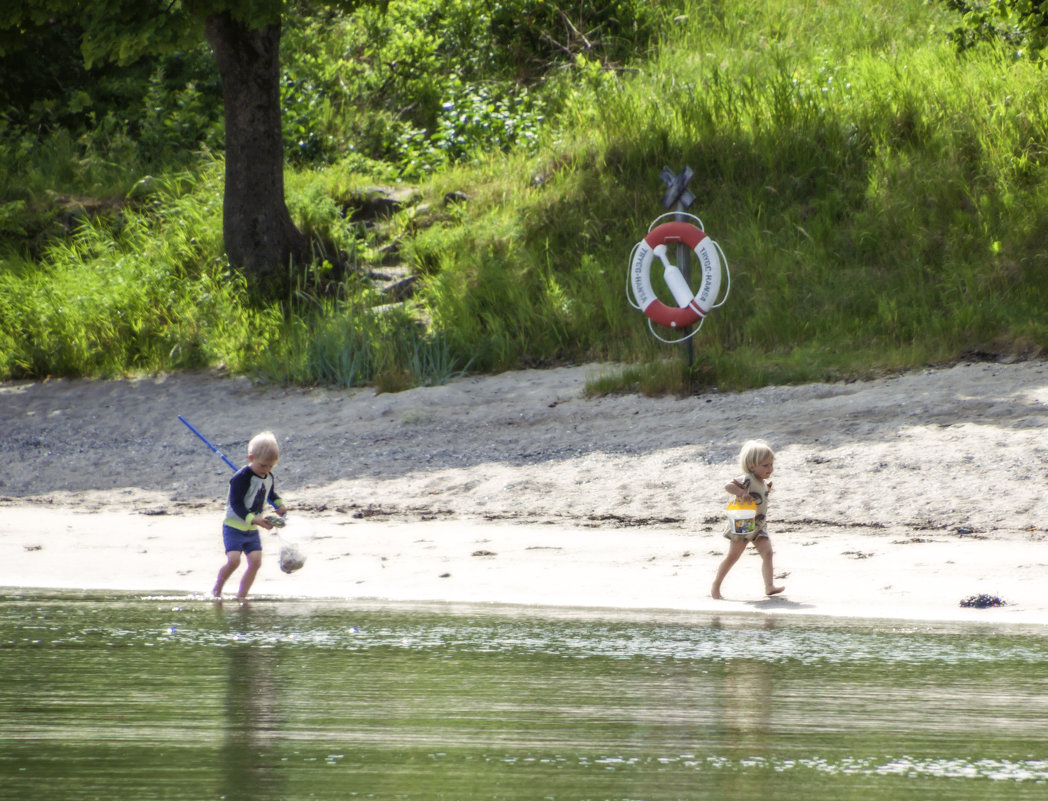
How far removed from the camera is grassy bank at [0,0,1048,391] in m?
12.4

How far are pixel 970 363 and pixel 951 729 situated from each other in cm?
809

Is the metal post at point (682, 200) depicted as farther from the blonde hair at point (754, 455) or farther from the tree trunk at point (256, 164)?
the blonde hair at point (754, 455)

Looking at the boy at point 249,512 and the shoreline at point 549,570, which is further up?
the boy at point 249,512

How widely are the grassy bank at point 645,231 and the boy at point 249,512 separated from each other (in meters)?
5.57

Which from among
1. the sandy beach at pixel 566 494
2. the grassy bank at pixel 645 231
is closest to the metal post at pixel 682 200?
the grassy bank at pixel 645 231

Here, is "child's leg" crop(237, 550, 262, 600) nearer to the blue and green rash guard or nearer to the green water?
the blue and green rash guard

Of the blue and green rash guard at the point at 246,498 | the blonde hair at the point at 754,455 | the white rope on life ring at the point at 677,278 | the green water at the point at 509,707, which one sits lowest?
the green water at the point at 509,707

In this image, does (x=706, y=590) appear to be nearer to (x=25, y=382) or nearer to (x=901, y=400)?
(x=901, y=400)

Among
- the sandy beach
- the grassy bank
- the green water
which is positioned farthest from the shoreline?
the grassy bank

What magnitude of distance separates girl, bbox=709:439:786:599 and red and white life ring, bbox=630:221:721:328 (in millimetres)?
5663

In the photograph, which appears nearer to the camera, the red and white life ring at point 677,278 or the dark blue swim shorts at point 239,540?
the dark blue swim shorts at point 239,540

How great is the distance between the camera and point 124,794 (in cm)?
307

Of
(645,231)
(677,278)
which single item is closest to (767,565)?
(677,278)

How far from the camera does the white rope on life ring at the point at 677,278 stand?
462 inches
